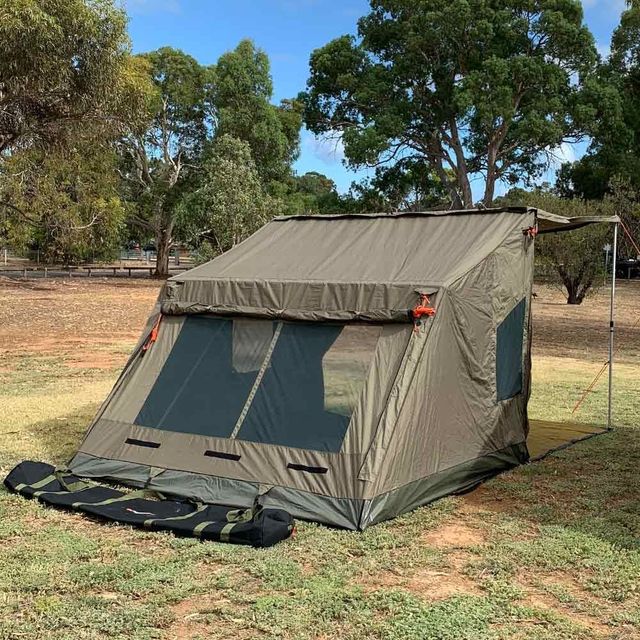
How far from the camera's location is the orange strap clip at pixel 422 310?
16.7 feet

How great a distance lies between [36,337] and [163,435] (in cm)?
1029

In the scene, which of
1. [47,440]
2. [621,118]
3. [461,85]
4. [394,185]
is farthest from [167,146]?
[47,440]

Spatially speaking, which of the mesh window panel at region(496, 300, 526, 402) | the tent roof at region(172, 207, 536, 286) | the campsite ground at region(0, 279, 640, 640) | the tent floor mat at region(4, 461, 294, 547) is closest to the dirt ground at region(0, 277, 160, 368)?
the tent roof at region(172, 207, 536, 286)

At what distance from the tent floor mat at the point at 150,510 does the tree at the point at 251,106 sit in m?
30.8

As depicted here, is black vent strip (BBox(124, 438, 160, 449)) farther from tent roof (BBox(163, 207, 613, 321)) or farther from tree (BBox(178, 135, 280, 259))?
tree (BBox(178, 135, 280, 259))

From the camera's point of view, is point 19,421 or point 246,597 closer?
point 246,597

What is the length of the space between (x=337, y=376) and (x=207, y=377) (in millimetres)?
964

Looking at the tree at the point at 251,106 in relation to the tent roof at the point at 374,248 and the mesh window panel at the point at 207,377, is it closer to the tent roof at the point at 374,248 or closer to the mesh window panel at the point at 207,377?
the tent roof at the point at 374,248

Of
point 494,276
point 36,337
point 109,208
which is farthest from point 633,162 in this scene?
point 494,276

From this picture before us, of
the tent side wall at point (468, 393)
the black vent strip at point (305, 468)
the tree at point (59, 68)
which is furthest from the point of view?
the tree at point (59, 68)

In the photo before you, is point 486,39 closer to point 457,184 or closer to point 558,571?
point 457,184

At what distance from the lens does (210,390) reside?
554 centimetres

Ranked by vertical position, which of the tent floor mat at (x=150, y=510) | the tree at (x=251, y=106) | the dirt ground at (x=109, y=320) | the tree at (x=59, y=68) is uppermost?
the tree at (x=251, y=106)

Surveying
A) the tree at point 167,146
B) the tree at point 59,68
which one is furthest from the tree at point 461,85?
the tree at point 59,68
